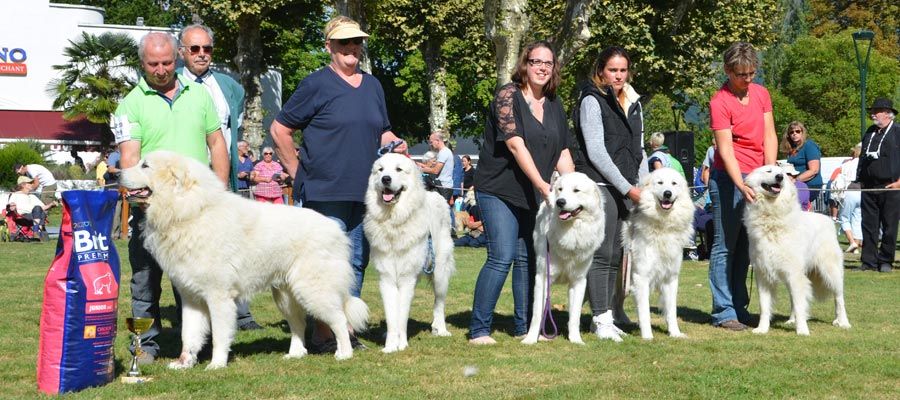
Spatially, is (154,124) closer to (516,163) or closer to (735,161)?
(516,163)

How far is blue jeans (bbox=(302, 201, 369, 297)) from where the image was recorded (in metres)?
6.47

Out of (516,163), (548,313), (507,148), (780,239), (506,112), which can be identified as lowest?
(548,313)

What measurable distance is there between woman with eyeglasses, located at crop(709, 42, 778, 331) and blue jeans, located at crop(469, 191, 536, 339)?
1.77m

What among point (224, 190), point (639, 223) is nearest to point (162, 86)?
point (224, 190)

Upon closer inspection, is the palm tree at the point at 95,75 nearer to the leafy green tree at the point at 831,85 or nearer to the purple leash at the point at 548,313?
the purple leash at the point at 548,313

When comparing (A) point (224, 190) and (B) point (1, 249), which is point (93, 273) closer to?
(A) point (224, 190)

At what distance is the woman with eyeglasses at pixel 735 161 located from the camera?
290 inches

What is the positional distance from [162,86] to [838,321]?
578cm

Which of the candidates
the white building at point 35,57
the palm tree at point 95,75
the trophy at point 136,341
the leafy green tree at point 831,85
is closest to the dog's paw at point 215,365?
the trophy at point 136,341

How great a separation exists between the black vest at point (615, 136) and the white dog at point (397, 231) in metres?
1.29

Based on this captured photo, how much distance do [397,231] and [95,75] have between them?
35.6 meters

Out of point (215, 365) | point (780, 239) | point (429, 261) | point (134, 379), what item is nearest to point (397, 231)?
point (429, 261)

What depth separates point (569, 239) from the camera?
6516mm

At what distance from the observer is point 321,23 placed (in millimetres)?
45156
